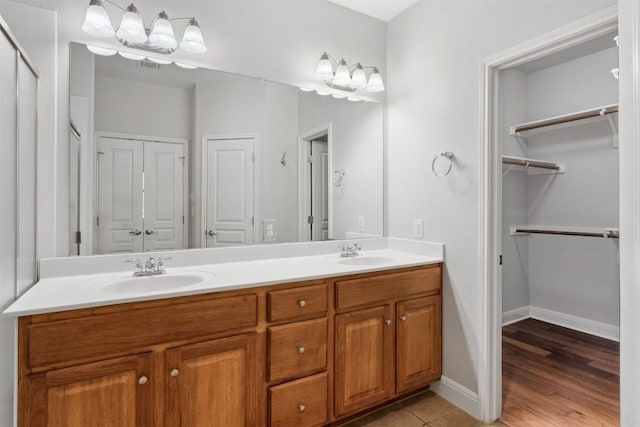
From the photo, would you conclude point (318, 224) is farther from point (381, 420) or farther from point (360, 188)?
point (381, 420)

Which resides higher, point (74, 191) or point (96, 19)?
point (96, 19)

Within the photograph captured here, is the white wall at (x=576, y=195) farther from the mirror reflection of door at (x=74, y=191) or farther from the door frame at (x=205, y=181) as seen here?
the mirror reflection of door at (x=74, y=191)

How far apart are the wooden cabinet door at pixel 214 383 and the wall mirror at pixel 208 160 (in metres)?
0.71

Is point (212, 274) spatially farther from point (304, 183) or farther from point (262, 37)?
point (262, 37)

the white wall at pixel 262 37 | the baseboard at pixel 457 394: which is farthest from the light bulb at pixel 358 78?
the baseboard at pixel 457 394

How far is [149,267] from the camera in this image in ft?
5.63

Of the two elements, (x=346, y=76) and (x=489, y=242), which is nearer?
(x=489, y=242)

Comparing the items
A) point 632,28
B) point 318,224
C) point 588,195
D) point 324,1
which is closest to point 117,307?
point 318,224

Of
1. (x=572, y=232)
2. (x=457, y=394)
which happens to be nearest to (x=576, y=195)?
(x=572, y=232)

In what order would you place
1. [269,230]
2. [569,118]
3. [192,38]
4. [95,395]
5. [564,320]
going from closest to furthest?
[95,395] < [192,38] < [269,230] < [569,118] < [564,320]

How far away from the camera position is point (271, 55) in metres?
2.18

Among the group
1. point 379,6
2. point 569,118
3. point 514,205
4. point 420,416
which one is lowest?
point 420,416

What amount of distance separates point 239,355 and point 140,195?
102cm

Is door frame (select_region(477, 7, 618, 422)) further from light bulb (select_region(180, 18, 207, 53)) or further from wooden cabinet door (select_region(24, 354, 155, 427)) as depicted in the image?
wooden cabinet door (select_region(24, 354, 155, 427))
